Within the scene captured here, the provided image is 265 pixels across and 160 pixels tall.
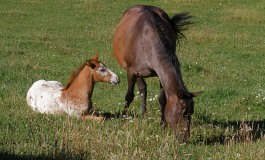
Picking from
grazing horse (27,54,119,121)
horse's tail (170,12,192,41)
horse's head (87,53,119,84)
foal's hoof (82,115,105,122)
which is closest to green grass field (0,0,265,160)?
foal's hoof (82,115,105,122)

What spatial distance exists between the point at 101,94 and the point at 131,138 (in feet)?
18.0

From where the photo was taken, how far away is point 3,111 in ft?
35.0

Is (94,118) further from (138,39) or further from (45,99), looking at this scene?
(138,39)

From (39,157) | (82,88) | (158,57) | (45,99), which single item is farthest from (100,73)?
(39,157)

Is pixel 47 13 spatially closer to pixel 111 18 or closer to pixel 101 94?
pixel 111 18

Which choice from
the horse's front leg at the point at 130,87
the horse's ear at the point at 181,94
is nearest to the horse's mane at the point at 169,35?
the horse's ear at the point at 181,94

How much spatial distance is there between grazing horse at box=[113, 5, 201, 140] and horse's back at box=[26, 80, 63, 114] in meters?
1.30

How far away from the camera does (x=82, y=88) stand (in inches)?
428

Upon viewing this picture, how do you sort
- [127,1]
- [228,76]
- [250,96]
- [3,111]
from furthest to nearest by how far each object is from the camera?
1. [127,1]
2. [228,76]
3. [250,96]
4. [3,111]

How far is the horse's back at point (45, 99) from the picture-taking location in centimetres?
1094

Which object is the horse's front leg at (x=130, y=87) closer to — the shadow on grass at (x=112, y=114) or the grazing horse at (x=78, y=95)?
the shadow on grass at (x=112, y=114)

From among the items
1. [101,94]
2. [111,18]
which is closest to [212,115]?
[101,94]

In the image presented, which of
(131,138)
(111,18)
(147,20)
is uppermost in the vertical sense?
(147,20)

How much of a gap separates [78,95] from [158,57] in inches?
68.2
